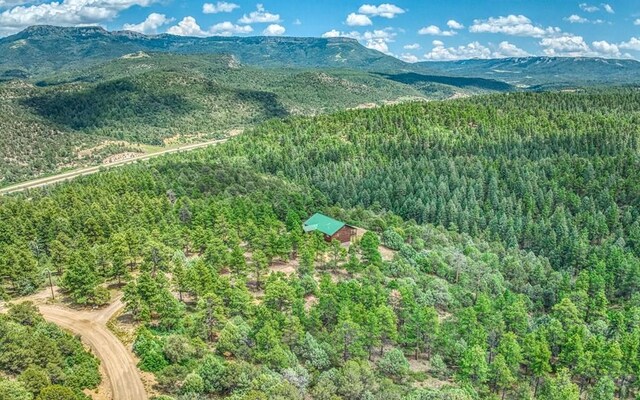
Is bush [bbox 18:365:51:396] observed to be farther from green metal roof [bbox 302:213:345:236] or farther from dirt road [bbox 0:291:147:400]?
green metal roof [bbox 302:213:345:236]

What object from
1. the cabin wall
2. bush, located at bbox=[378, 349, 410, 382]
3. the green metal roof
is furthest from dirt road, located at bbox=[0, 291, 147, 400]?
the cabin wall

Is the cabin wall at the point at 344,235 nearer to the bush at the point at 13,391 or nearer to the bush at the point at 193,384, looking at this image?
the bush at the point at 193,384

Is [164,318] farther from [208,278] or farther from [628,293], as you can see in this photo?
[628,293]

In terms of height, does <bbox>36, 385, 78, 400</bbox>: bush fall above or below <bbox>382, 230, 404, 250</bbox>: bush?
above

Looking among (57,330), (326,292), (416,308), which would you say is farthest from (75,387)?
(416,308)

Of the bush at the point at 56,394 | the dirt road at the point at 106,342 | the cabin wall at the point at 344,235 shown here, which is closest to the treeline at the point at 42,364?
the bush at the point at 56,394

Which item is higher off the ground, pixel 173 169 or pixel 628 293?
pixel 173 169
